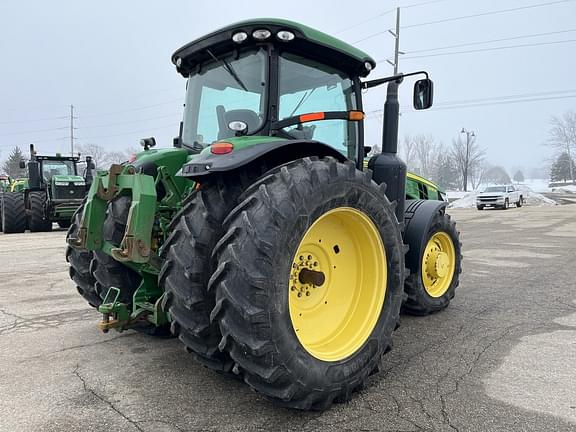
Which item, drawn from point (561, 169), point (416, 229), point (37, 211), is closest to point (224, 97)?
point (416, 229)

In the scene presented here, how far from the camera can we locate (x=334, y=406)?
9.02ft

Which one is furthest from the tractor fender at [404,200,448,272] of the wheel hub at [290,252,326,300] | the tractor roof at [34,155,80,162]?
the tractor roof at [34,155,80,162]

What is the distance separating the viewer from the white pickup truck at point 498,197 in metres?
29.3

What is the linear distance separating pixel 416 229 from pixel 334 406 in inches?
88.8

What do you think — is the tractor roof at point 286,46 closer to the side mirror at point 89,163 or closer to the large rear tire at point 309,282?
the large rear tire at point 309,282

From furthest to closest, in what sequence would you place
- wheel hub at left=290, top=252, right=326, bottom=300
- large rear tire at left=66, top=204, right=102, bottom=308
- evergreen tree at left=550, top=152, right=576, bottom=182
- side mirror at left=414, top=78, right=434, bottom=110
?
evergreen tree at left=550, top=152, right=576, bottom=182, side mirror at left=414, top=78, right=434, bottom=110, large rear tire at left=66, top=204, right=102, bottom=308, wheel hub at left=290, top=252, right=326, bottom=300

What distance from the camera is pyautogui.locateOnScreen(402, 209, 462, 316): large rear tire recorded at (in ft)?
15.0

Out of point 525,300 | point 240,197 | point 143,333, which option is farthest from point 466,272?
point 240,197

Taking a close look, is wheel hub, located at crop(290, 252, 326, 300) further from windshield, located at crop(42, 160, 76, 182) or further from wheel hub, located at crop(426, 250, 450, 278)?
windshield, located at crop(42, 160, 76, 182)

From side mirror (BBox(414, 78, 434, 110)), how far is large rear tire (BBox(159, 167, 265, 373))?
246 cm

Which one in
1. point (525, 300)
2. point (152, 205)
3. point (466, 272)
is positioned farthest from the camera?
point (466, 272)

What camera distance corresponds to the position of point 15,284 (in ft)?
21.7

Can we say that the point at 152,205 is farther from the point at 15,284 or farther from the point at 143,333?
the point at 15,284

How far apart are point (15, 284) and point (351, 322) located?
5658 millimetres
